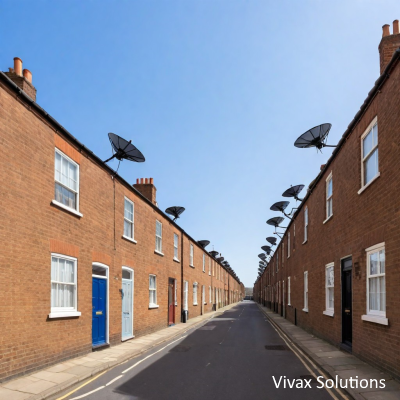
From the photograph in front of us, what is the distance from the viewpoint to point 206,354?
12633 mm

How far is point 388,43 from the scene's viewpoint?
506 inches

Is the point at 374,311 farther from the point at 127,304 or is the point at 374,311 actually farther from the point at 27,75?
the point at 27,75

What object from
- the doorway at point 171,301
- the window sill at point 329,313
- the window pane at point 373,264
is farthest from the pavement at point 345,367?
the doorway at point 171,301

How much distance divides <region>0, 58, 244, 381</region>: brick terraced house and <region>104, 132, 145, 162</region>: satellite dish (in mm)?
688

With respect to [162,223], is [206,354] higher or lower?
lower

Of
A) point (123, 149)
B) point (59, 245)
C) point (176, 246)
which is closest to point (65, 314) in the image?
point (59, 245)

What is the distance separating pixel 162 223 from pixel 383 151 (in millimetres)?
14206

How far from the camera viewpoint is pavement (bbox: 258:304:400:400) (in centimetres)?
739

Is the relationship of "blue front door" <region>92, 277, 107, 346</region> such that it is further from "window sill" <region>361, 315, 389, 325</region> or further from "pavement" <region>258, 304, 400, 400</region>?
"window sill" <region>361, 315, 389, 325</region>

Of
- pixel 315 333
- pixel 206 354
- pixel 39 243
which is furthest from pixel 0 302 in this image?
pixel 315 333

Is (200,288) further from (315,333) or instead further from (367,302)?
(367,302)

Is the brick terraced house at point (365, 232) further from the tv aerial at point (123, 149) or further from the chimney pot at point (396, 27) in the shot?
the tv aerial at point (123, 149)

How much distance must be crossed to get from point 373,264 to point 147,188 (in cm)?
1414

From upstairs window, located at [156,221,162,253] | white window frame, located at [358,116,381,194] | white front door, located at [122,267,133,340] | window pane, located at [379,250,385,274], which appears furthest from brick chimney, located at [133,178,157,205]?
window pane, located at [379,250,385,274]
